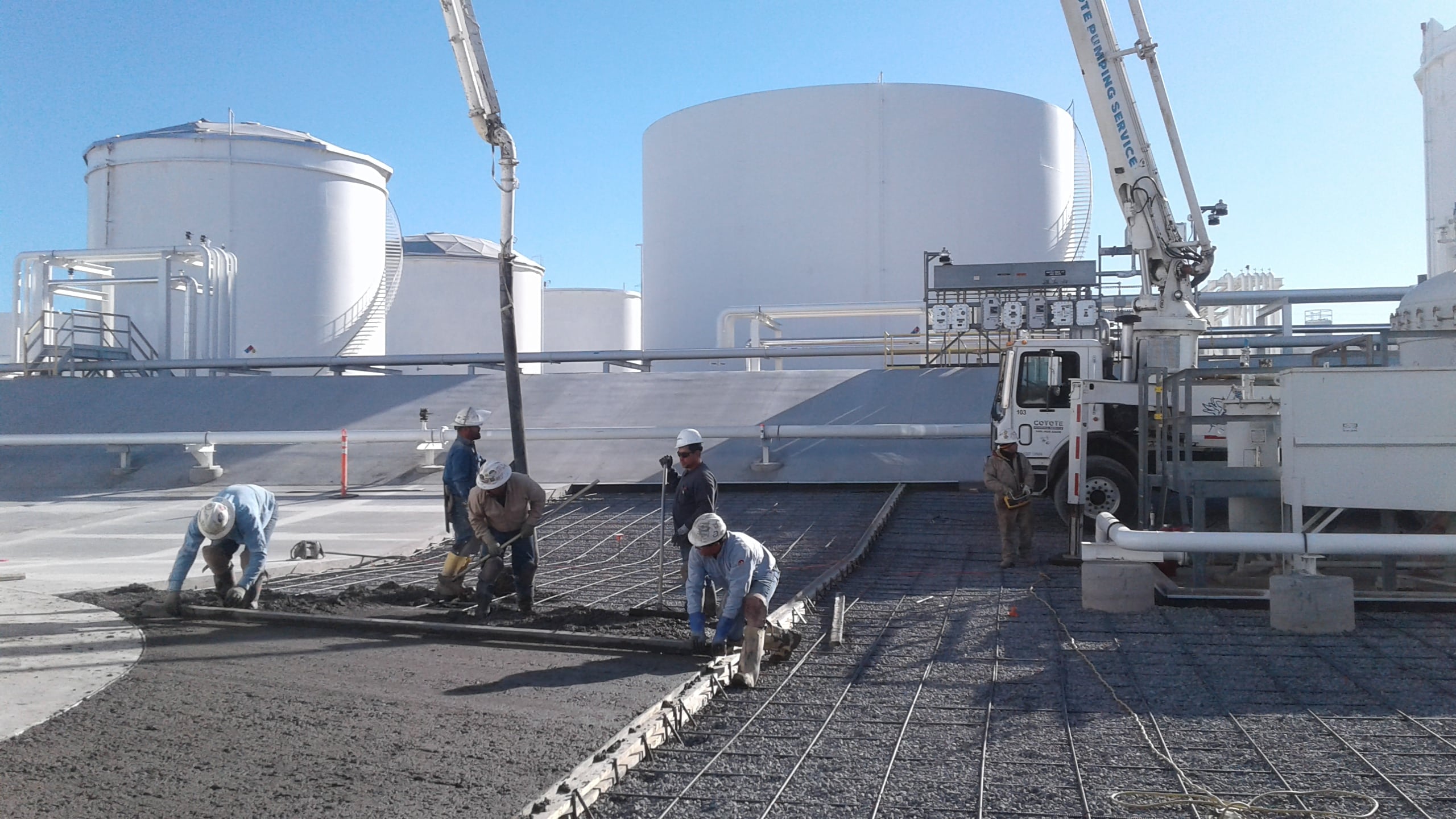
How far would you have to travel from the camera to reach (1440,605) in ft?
27.4

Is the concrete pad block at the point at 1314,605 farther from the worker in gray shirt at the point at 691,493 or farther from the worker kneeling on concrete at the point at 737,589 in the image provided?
the worker in gray shirt at the point at 691,493

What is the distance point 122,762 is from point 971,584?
23.2 feet

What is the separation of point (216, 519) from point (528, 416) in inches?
440

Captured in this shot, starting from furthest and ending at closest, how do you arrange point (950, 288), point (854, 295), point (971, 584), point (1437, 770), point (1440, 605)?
1. point (854, 295)
2. point (950, 288)
3. point (971, 584)
4. point (1440, 605)
5. point (1437, 770)

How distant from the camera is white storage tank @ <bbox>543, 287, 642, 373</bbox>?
44500mm

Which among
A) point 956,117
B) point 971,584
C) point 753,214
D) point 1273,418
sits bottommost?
point 971,584

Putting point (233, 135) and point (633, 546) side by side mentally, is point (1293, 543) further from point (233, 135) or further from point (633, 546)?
point (233, 135)

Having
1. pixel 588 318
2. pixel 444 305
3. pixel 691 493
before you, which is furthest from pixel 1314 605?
pixel 588 318

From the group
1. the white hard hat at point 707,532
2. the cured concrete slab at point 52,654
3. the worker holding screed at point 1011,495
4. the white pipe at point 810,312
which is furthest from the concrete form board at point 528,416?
the white hard hat at point 707,532

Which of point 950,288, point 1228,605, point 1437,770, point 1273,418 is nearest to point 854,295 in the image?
point 950,288

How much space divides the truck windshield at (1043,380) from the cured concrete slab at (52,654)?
29.9 feet

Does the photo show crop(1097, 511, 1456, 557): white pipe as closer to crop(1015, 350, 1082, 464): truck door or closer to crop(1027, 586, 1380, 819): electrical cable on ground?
crop(1027, 586, 1380, 819): electrical cable on ground

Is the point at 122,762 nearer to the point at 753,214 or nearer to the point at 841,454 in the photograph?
the point at 841,454

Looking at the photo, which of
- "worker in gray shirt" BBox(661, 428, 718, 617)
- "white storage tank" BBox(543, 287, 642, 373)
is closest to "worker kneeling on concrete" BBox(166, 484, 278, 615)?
"worker in gray shirt" BBox(661, 428, 718, 617)
